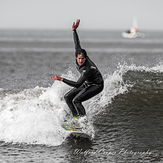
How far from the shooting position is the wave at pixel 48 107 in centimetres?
757

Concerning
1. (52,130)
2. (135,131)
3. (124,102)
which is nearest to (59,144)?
(52,130)

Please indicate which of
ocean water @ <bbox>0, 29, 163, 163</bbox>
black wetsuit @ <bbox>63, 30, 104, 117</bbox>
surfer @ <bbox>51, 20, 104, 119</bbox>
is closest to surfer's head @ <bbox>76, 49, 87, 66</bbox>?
surfer @ <bbox>51, 20, 104, 119</bbox>

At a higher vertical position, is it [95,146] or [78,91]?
[78,91]

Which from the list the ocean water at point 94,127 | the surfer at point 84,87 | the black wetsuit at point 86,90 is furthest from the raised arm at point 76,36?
the ocean water at point 94,127

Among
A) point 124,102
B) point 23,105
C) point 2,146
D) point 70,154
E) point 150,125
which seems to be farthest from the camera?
point 124,102

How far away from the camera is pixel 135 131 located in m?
7.86

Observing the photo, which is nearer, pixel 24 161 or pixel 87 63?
pixel 24 161

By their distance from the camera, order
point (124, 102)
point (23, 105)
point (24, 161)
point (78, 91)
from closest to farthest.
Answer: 1. point (24, 161)
2. point (78, 91)
3. point (23, 105)
4. point (124, 102)

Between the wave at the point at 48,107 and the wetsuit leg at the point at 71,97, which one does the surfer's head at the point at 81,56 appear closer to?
the wetsuit leg at the point at 71,97

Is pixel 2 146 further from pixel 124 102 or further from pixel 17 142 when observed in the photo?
pixel 124 102

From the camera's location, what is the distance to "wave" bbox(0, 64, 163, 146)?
7566 mm

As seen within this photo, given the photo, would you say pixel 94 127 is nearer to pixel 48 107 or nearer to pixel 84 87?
pixel 84 87

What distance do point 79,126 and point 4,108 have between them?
294 cm

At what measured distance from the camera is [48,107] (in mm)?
9031
